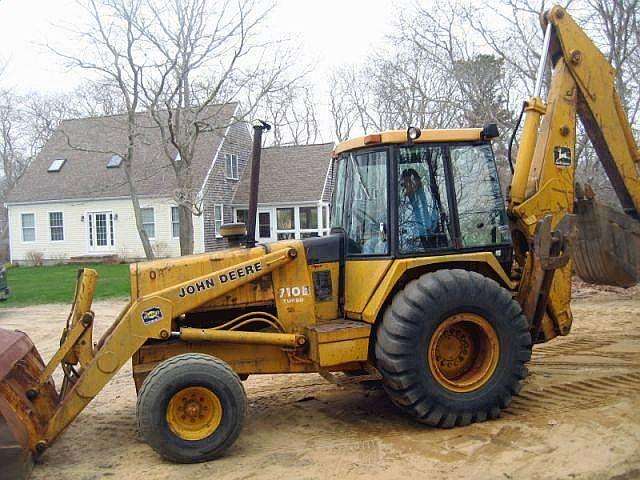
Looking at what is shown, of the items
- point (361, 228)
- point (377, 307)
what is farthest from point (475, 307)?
point (361, 228)

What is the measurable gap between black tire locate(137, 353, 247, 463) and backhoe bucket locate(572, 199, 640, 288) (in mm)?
3834

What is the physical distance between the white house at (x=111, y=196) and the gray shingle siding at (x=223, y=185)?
38 millimetres

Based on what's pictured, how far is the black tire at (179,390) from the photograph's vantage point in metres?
4.91

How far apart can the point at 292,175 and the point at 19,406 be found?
23411 millimetres

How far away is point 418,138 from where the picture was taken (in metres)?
5.71

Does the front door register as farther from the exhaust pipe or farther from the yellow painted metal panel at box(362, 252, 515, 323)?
the yellow painted metal panel at box(362, 252, 515, 323)

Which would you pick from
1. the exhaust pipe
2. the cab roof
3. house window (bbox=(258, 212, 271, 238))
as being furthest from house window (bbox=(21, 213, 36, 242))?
the cab roof

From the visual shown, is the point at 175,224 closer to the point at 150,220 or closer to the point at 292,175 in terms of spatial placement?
the point at 150,220

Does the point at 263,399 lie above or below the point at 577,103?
below

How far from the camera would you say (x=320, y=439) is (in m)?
5.39

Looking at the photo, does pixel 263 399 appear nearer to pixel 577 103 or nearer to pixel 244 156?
pixel 577 103

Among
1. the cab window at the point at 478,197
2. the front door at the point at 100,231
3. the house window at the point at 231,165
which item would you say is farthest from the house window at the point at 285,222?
the cab window at the point at 478,197

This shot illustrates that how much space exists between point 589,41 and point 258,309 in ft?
13.6

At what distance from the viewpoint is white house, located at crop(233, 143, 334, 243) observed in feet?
87.1
